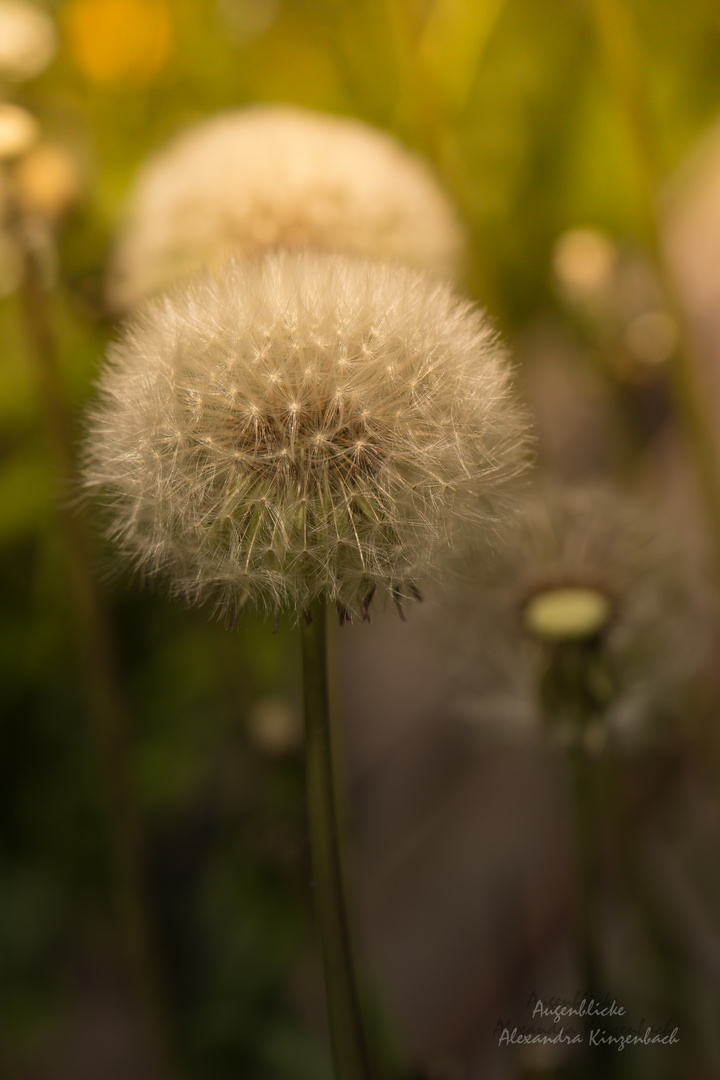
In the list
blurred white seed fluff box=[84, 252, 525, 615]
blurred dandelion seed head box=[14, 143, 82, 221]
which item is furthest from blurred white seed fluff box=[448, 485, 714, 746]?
blurred dandelion seed head box=[14, 143, 82, 221]

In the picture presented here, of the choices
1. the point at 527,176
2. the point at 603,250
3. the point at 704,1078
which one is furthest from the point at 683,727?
the point at 527,176

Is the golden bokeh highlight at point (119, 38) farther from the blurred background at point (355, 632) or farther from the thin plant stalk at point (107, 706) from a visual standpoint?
the thin plant stalk at point (107, 706)

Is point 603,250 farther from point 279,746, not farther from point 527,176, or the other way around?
point 279,746

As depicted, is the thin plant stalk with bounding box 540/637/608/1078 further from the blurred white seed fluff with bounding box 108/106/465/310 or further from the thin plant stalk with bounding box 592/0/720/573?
the blurred white seed fluff with bounding box 108/106/465/310

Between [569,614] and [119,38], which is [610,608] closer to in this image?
[569,614]

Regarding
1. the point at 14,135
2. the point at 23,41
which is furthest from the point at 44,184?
the point at 23,41

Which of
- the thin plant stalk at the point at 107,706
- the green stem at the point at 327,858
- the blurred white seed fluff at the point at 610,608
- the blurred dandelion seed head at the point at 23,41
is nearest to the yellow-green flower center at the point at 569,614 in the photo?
the blurred white seed fluff at the point at 610,608

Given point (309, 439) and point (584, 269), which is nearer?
point (309, 439)
